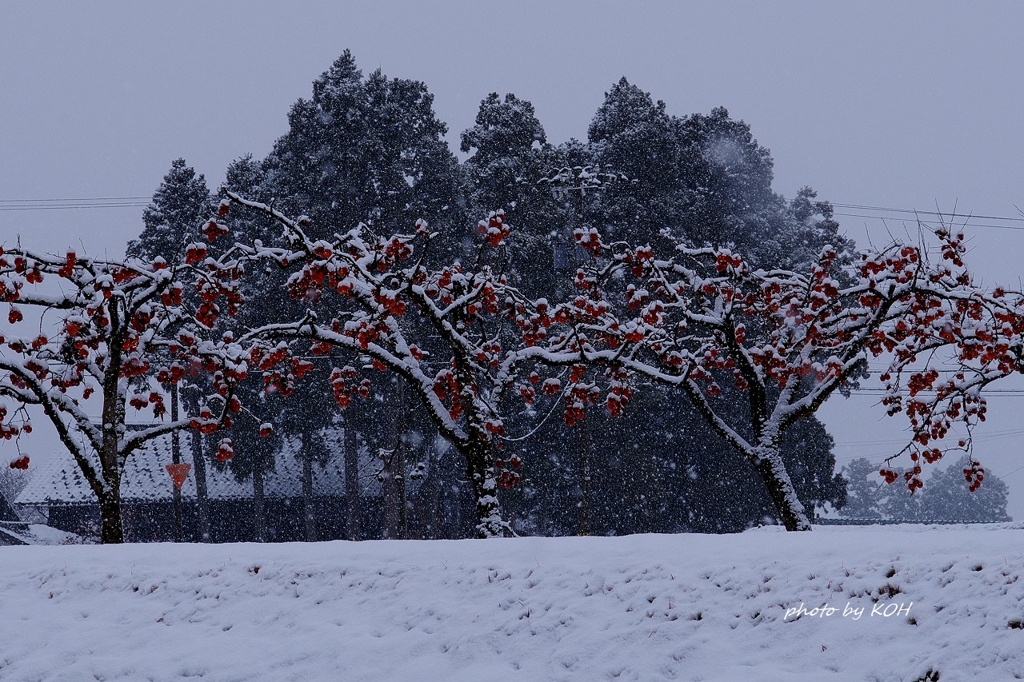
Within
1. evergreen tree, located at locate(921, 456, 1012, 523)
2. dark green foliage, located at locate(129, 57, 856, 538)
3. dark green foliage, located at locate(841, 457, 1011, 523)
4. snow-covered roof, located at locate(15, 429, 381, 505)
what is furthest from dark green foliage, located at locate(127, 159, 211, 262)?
evergreen tree, located at locate(921, 456, 1012, 523)

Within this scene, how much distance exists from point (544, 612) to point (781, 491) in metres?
6.26

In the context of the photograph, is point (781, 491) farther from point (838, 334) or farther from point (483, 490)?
point (483, 490)

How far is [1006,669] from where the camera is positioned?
17.8 ft

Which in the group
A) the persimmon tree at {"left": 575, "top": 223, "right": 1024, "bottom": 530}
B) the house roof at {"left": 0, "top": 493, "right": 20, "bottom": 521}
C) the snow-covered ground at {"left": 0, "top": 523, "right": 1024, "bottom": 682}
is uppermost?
the persimmon tree at {"left": 575, "top": 223, "right": 1024, "bottom": 530}

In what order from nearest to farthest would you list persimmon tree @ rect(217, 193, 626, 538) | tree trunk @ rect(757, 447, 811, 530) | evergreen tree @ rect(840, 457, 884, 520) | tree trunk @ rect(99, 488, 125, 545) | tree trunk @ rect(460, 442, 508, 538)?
persimmon tree @ rect(217, 193, 626, 538), tree trunk @ rect(460, 442, 508, 538), tree trunk @ rect(99, 488, 125, 545), tree trunk @ rect(757, 447, 811, 530), evergreen tree @ rect(840, 457, 884, 520)

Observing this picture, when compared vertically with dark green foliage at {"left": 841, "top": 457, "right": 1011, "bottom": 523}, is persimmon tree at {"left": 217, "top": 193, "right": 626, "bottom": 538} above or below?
above

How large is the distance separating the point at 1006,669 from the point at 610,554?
3408 mm

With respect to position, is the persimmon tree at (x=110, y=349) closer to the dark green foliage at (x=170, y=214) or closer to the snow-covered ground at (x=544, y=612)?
the snow-covered ground at (x=544, y=612)

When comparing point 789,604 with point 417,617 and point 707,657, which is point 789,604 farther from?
point 417,617

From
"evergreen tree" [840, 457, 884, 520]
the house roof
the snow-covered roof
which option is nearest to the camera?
the snow-covered roof

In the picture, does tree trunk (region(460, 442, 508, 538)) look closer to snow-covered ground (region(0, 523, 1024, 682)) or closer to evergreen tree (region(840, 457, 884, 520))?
snow-covered ground (region(0, 523, 1024, 682))

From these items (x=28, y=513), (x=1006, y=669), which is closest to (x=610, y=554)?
(x=1006, y=669)

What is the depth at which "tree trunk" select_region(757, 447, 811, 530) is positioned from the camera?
40.3 feet

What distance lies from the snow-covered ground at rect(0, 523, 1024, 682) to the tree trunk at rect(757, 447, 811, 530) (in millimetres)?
4161
